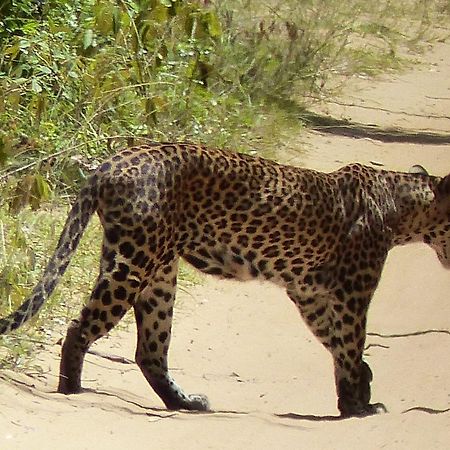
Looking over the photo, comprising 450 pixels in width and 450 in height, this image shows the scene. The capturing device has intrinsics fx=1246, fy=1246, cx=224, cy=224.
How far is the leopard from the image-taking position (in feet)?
17.1

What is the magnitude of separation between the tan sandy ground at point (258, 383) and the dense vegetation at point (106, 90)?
599 millimetres

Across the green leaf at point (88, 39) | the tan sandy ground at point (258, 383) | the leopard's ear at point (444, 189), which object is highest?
the green leaf at point (88, 39)

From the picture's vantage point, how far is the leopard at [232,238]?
5211mm

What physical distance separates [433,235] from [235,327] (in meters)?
1.21

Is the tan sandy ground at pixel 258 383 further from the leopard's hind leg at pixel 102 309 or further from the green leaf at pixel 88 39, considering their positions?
the green leaf at pixel 88 39

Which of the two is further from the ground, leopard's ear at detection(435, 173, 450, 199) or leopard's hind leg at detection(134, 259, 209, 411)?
leopard's ear at detection(435, 173, 450, 199)

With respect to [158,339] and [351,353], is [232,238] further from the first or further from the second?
[351,353]

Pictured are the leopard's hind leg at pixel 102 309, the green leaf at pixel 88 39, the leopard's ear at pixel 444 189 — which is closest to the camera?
the leopard's hind leg at pixel 102 309

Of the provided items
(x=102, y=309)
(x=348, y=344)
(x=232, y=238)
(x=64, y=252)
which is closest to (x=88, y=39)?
(x=232, y=238)

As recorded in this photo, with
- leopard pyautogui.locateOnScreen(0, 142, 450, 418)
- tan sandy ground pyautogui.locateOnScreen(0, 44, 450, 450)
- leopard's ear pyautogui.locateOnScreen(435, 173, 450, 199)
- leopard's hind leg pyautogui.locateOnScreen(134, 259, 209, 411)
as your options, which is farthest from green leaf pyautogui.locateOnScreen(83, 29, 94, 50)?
leopard's ear pyautogui.locateOnScreen(435, 173, 450, 199)

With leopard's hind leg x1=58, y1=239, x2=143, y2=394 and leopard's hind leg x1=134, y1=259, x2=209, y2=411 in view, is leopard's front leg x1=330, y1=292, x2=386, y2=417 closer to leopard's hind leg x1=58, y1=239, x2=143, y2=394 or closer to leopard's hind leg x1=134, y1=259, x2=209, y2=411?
leopard's hind leg x1=134, y1=259, x2=209, y2=411

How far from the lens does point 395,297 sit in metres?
7.42

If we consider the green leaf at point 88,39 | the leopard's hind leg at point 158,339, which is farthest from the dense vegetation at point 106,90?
the leopard's hind leg at point 158,339

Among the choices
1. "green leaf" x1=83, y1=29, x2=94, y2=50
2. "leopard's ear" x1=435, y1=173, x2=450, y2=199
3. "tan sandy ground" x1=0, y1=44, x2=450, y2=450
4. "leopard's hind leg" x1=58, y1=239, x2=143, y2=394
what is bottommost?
"tan sandy ground" x1=0, y1=44, x2=450, y2=450
